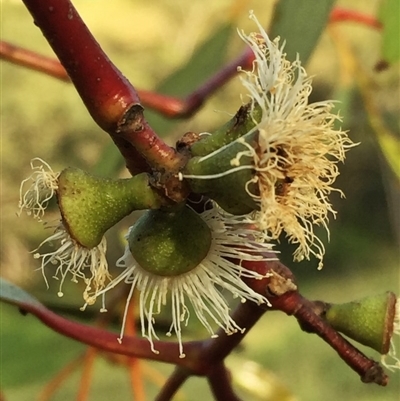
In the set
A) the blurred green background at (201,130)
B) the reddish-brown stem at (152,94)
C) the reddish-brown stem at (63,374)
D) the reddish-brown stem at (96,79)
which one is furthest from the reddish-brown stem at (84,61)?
the blurred green background at (201,130)

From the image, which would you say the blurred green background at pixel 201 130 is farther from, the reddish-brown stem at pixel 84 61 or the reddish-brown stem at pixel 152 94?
the reddish-brown stem at pixel 84 61

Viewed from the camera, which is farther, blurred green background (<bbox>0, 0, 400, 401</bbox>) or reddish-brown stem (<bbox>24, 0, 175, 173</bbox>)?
blurred green background (<bbox>0, 0, 400, 401</bbox>)

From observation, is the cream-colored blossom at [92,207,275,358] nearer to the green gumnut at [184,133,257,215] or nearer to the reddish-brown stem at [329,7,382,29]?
the green gumnut at [184,133,257,215]

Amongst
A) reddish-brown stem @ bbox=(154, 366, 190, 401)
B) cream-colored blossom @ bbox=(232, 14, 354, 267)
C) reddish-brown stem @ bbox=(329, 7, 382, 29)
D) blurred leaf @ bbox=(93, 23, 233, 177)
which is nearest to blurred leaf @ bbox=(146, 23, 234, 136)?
blurred leaf @ bbox=(93, 23, 233, 177)

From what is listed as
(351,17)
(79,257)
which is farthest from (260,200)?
(351,17)

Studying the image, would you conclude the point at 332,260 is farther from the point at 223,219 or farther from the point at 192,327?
the point at 223,219

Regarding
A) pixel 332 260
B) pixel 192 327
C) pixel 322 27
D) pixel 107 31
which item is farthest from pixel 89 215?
pixel 107 31
